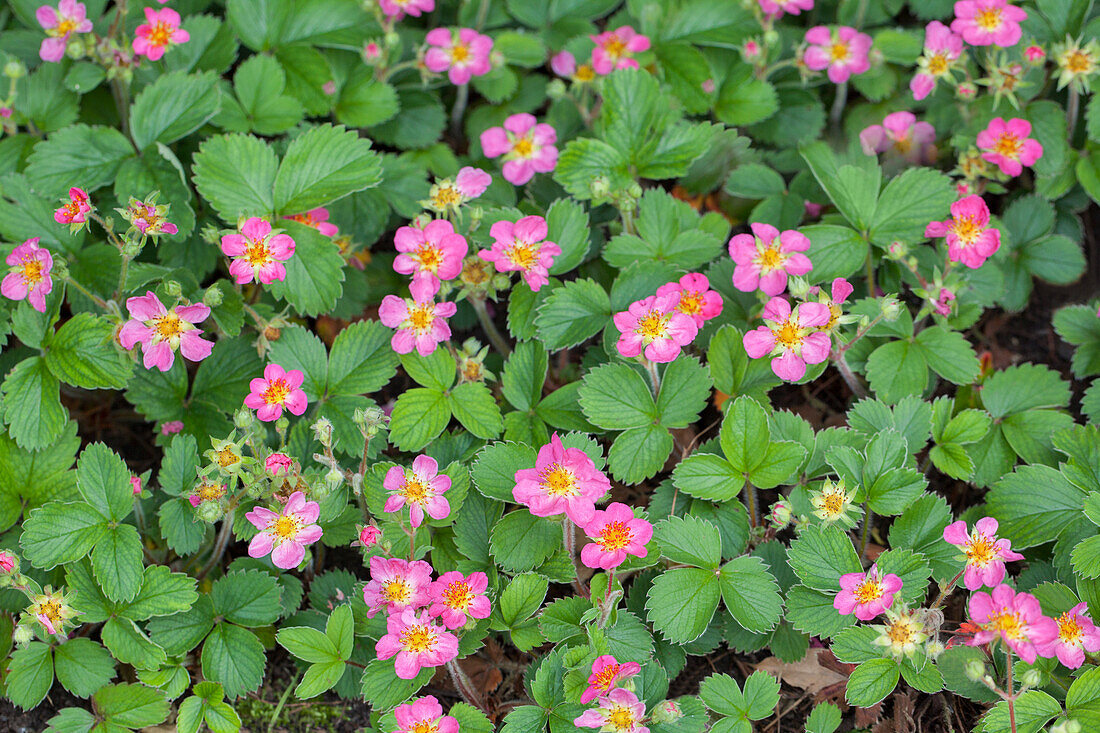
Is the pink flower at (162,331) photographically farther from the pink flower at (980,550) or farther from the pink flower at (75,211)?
the pink flower at (980,550)

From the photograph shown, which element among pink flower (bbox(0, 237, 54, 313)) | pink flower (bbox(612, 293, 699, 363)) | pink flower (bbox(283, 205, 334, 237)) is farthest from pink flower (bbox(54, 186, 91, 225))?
pink flower (bbox(612, 293, 699, 363))

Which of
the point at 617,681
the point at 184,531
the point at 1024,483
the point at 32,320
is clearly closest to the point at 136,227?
the point at 32,320

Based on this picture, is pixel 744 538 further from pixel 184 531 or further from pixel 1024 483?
pixel 184 531

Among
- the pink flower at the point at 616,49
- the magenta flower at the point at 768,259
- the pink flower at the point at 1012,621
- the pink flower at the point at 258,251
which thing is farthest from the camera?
Result: the pink flower at the point at 616,49

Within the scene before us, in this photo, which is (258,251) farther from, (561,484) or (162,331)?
(561,484)

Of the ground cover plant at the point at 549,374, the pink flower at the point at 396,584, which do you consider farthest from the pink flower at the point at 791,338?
the pink flower at the point at 396,584

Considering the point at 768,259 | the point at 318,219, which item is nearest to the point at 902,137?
the point at 768,259

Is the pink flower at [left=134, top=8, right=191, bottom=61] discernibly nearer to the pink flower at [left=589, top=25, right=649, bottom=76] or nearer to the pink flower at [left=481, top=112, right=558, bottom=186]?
the pink flower at [left=481, top=112, right=558, bottom=186]
